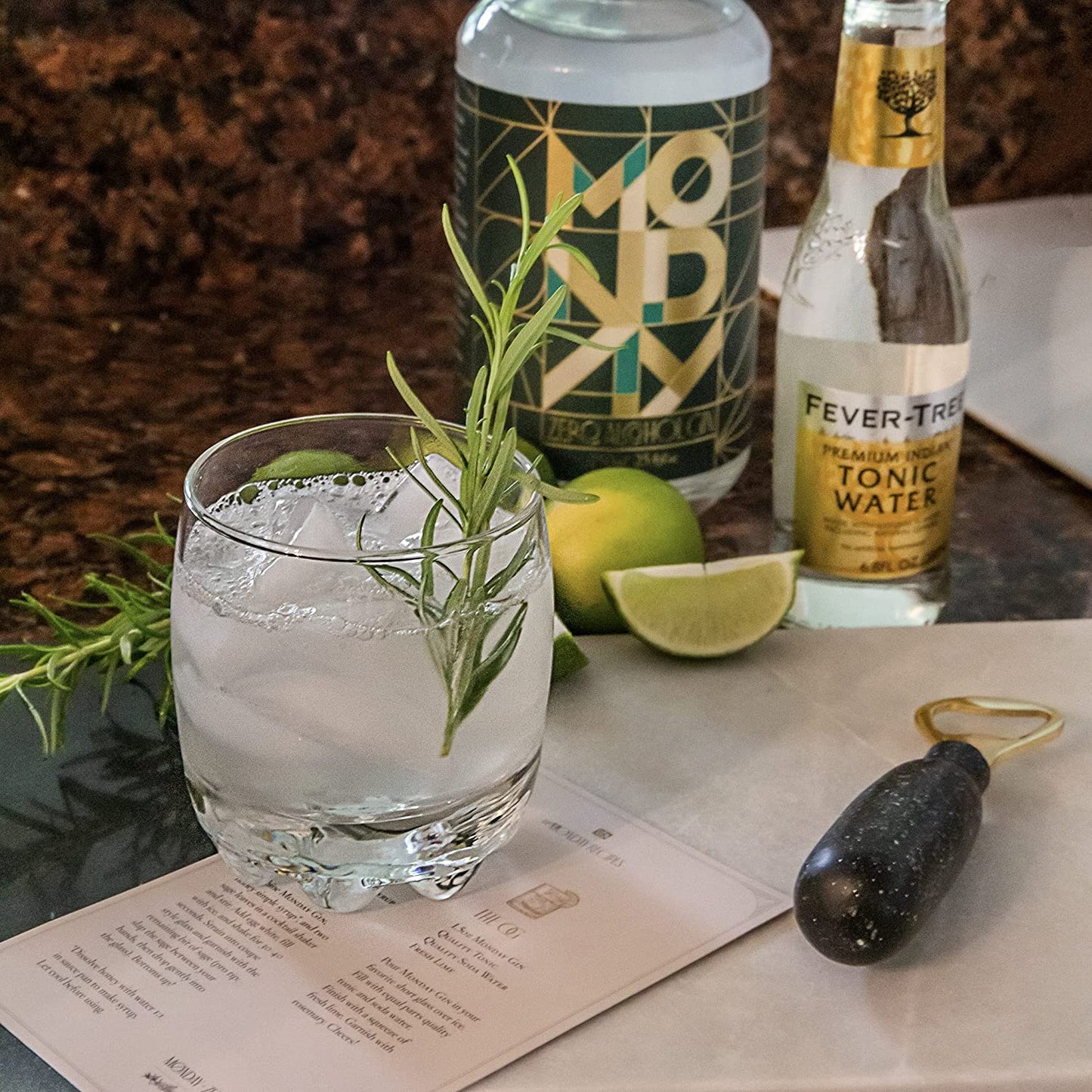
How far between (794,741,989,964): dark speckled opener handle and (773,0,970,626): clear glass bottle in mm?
227

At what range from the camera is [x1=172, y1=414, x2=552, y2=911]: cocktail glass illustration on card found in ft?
1.78

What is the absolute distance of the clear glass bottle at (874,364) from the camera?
0.80 meters

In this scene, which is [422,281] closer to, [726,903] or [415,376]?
[415,376]

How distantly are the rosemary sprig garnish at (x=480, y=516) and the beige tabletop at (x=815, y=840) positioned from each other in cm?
13

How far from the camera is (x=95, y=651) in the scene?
714 millimetres

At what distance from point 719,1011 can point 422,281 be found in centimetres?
81

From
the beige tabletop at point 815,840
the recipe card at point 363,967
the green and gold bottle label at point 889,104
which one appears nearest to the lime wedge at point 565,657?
the beige tabletop at point 815,840

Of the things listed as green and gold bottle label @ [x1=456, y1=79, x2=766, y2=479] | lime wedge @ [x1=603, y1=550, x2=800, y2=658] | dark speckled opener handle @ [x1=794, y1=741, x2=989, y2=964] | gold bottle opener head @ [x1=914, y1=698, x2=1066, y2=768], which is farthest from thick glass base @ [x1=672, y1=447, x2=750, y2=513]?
dark speckled opener handle @ [x1=794, y1=741, x2=989, y2=964]

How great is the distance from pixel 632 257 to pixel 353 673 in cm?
39

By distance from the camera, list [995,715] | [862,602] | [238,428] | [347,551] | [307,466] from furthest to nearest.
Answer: [238,428]
[862,602]
[995,715]
[307,466]
[347,551]

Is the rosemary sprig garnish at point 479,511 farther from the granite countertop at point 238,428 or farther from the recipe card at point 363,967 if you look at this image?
the granite countertop at point 238,428

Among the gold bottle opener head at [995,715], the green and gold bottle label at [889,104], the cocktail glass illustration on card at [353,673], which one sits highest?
the green and gold bottle label at [889,104]

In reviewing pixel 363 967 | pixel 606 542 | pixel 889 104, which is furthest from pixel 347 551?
pixel 889 104

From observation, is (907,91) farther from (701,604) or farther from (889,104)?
(701,604)
